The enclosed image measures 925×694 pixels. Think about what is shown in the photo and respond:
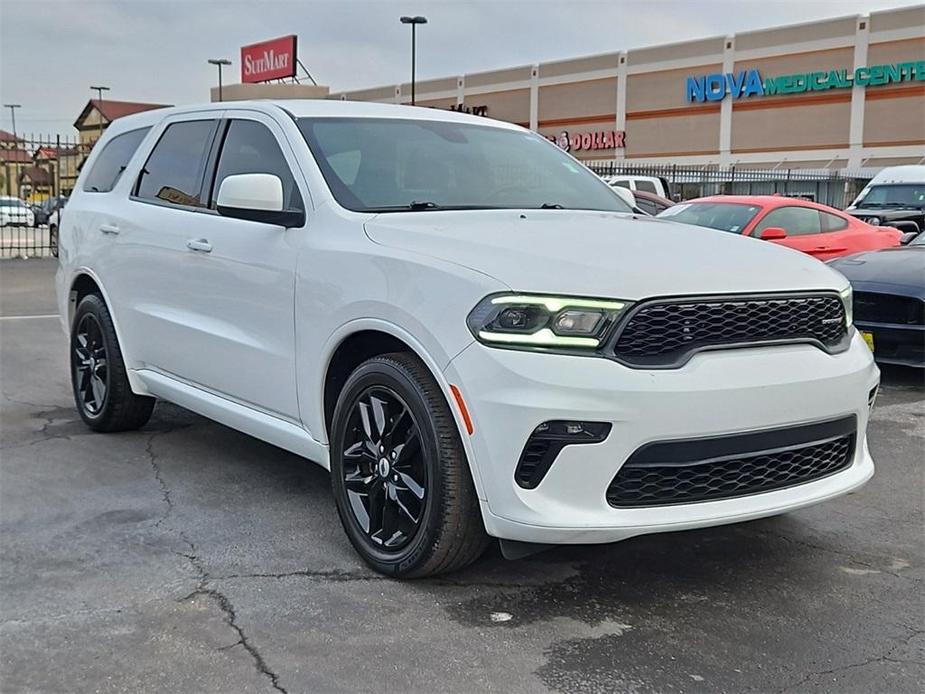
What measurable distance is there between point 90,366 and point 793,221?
8156 mm

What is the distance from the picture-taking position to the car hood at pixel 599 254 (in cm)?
306

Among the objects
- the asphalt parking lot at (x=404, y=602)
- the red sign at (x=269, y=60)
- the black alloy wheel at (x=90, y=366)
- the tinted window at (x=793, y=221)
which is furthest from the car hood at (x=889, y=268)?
the red sign at (x=269, y=60)

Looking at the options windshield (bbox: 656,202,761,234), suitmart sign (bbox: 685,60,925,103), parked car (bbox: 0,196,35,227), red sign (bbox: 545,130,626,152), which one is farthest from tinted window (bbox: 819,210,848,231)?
red sign (bbox: 545,130,626,152)

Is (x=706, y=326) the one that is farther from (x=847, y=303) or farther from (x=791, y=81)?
(x=791, y=81)

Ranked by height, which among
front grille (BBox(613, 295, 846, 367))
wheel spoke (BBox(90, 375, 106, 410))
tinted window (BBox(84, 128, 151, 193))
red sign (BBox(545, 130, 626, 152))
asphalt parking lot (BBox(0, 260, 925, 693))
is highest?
red sign (BBox(545, 130, 626, 152))

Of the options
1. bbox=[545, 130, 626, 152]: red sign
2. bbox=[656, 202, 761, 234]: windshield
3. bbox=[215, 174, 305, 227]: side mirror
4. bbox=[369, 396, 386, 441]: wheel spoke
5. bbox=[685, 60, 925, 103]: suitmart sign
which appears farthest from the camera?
bbox=[545, 130, 626, 152]: red sign

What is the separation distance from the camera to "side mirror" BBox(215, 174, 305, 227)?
3.90m

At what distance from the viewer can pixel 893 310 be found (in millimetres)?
7086

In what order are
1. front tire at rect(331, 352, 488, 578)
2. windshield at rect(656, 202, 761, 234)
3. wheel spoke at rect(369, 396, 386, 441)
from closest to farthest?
1. front tire at rect(331, 352, 488, 578)
2. wheel spoke at rect(369, 396, 386, 441)
3. windshield at rect(656, 202, 761, 234)

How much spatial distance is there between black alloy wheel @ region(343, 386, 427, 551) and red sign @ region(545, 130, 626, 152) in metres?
44.9

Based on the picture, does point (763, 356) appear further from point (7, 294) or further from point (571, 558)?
point (7, 294)

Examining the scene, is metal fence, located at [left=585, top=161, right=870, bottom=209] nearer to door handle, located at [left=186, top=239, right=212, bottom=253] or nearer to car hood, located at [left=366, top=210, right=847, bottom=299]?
door handle, located at [left=186, top=239, right=212, bottom=253]

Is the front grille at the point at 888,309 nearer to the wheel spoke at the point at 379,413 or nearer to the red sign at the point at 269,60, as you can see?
the wheel spoke at the point at 379,413

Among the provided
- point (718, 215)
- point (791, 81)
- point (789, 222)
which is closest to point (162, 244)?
point (718, 215)
